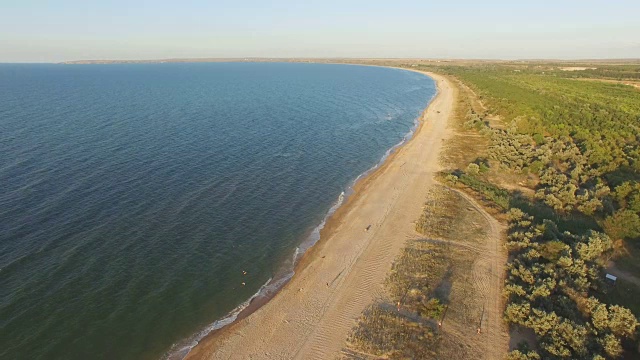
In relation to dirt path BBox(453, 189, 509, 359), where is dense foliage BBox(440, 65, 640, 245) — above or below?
above

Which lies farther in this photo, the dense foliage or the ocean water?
the dense foliage

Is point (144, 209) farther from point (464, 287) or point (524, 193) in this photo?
point (524, 193)

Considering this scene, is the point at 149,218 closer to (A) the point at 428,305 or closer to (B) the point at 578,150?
(A) the point at 428,305

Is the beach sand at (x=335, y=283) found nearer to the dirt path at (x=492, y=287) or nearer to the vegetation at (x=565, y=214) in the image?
the dirt path at (x=492, y=287)

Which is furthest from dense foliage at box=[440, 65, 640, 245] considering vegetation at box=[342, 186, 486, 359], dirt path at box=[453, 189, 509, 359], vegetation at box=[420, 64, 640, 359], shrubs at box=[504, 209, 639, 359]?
vegetation at box=[342, 186, 486, 359]

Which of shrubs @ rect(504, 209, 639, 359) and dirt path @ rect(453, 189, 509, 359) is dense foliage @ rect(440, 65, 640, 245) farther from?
dirt path @ rect(453, 189, 509, 359)

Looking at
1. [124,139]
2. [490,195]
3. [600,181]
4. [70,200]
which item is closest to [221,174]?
[70,200]

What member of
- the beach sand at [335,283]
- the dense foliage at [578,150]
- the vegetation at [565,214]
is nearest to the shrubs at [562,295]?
the vegetation at [565,214]
